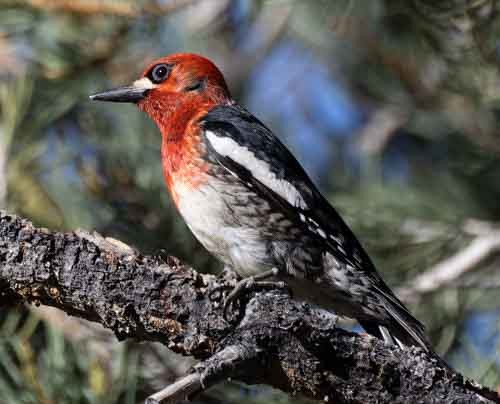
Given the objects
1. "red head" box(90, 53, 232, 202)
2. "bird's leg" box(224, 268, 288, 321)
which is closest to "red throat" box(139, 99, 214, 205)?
"red head" box(90, 53, 232, 202)

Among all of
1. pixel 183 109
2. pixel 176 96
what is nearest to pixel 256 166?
pixel 183 109

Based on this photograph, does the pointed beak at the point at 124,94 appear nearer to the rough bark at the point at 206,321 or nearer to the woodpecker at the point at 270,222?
the woodpecker at the point at 270,222

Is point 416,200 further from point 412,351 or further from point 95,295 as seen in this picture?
point 95,295

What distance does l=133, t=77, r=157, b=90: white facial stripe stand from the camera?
4340mm

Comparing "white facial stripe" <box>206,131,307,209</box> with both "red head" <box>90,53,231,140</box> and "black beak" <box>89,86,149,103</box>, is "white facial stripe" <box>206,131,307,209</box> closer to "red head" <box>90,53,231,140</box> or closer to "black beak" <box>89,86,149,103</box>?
"red head" <box>90,53,231,140</box>

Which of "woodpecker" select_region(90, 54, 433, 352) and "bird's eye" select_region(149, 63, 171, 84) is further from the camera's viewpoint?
"bird's eye" select_region(149, 63, 171, 84)

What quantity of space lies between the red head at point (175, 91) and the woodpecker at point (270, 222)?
24 cm

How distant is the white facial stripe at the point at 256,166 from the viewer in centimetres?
369

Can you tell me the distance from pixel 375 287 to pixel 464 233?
2.39ft

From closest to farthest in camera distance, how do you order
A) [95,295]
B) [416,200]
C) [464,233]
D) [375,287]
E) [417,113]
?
[95,295]
[375,287]
[464,233]
[416,200]
[417,113]

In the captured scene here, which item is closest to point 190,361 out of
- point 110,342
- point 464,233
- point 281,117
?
point 110,342

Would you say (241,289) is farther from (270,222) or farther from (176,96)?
(176,96)

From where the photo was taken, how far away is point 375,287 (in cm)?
350

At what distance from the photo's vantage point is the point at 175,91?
171 inches
